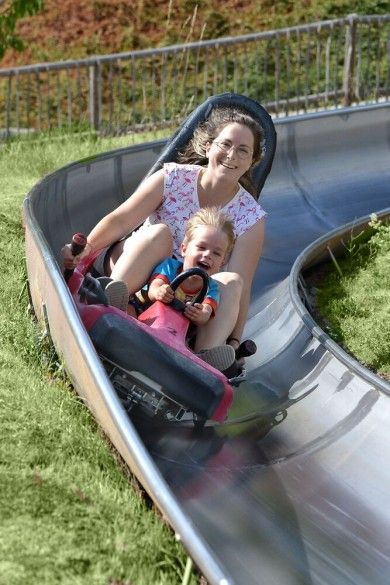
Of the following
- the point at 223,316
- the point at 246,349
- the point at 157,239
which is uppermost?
the point at 157,239

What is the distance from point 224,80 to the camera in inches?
444

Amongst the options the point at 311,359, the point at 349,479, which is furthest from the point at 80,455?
the point at 311,359

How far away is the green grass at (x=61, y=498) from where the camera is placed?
3.05 meters

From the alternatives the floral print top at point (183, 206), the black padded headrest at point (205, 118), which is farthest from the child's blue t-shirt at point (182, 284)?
the black padded headrest at point (205, 118)

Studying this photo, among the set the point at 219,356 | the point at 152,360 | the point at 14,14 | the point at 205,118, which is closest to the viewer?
the point at 152,360

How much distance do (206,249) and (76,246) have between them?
0.49 meters

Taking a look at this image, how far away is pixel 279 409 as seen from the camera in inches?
182

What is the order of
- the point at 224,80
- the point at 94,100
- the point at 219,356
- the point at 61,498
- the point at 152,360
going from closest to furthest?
the point at 61,498 → the point at 152,360 → the point at 219,356 → the point at 94,100 → the point at 224,80

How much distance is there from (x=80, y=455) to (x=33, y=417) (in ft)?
0.90

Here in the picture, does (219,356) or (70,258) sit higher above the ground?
(70,258)

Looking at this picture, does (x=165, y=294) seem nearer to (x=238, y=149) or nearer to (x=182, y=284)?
(x=182, y=284)

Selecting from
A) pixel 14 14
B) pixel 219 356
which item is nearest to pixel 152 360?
pixel 219 356

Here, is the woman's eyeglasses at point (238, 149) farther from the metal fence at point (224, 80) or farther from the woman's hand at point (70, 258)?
the metal fence at point (224, 80)

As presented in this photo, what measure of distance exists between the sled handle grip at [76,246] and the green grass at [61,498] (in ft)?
0.98
